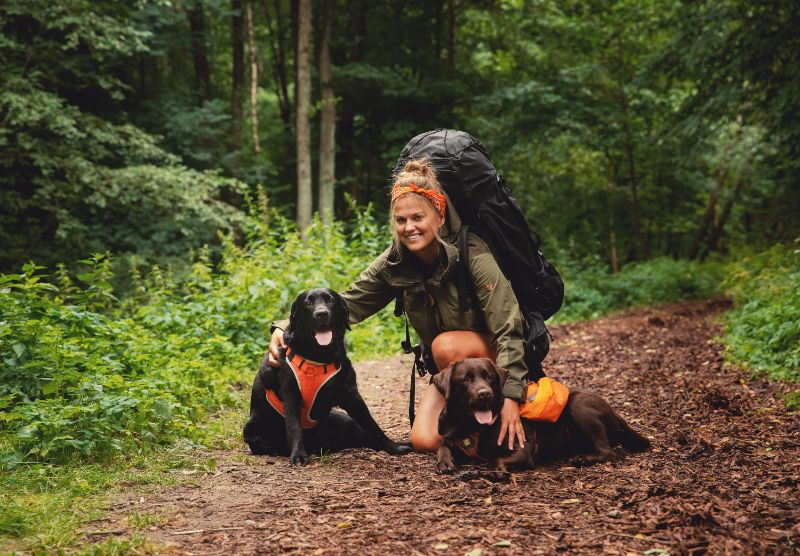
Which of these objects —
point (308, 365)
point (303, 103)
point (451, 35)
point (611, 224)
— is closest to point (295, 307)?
point (308, 365)

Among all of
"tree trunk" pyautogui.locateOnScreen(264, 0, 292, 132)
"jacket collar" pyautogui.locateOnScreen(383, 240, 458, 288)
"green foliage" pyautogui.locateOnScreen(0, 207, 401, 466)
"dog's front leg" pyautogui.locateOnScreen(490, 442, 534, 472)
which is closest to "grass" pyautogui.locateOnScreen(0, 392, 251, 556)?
"green foliage" pyautogui.locateOnScreen(0, 207, 401, 466)

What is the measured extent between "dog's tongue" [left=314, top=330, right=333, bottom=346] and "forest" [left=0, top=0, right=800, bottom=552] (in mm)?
1180

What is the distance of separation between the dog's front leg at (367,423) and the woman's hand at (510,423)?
90 cm

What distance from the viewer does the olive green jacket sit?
3.59 meters

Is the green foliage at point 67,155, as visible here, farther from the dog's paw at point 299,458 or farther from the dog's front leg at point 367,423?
the dog's paw at point 299,458

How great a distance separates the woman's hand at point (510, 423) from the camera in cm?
346

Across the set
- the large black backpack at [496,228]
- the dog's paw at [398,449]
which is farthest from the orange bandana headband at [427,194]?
the dog's paw at [398,449]

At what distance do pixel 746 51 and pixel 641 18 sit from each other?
5.41 meters

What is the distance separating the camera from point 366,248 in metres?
9.72

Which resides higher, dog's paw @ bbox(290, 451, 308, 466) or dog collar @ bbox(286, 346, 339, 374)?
dog collar @ bbox(286, 346, 339, 374)

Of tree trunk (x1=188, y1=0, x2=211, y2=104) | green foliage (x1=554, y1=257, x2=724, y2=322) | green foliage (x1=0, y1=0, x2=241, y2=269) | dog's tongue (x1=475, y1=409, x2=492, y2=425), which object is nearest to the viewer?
dog's tongue (x1=475, y1=409, x2=492, y2=425)

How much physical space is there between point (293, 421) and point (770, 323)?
16.9 feet

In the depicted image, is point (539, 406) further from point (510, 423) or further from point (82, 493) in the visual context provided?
point (82, 493)

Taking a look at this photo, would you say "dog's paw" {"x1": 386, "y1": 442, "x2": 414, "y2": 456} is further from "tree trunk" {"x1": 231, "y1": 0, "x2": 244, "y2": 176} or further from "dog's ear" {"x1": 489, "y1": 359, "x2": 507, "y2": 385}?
"tree trunk" {"x1": 231, "y1": 0, "x2": 244, "y2": 176}
